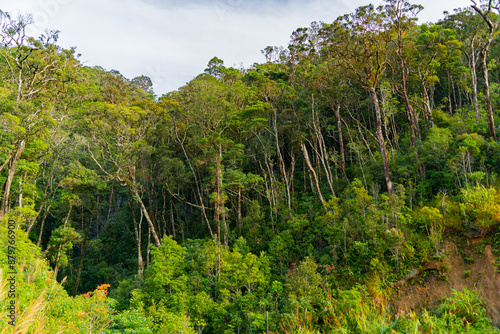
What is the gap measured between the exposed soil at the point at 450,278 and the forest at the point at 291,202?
0.04m

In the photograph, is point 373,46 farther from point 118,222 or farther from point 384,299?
point 118,222

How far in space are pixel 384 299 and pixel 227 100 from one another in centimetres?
1425

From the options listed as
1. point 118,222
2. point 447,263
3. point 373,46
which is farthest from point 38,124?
point 447,263

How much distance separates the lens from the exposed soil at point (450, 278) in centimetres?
834

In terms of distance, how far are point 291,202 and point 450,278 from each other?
1081 cm

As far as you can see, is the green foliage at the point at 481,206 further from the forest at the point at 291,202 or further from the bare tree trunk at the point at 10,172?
the bare tree trunk at the point at 10,172

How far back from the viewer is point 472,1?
11773 millimetres

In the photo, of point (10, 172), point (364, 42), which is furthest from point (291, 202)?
point (10, 172)

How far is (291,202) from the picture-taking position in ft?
62.7

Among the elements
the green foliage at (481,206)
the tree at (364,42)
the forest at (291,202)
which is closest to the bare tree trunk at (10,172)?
the forest at (291,202)

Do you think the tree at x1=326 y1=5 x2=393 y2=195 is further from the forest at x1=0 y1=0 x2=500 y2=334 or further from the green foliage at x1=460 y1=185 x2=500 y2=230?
the green foliage at x1=460 y1=185 x2=500 y2=230

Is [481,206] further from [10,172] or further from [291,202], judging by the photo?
[10,172]

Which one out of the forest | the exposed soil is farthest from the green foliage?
the exposed soil

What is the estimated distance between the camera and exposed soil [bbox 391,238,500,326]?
27.3ft
